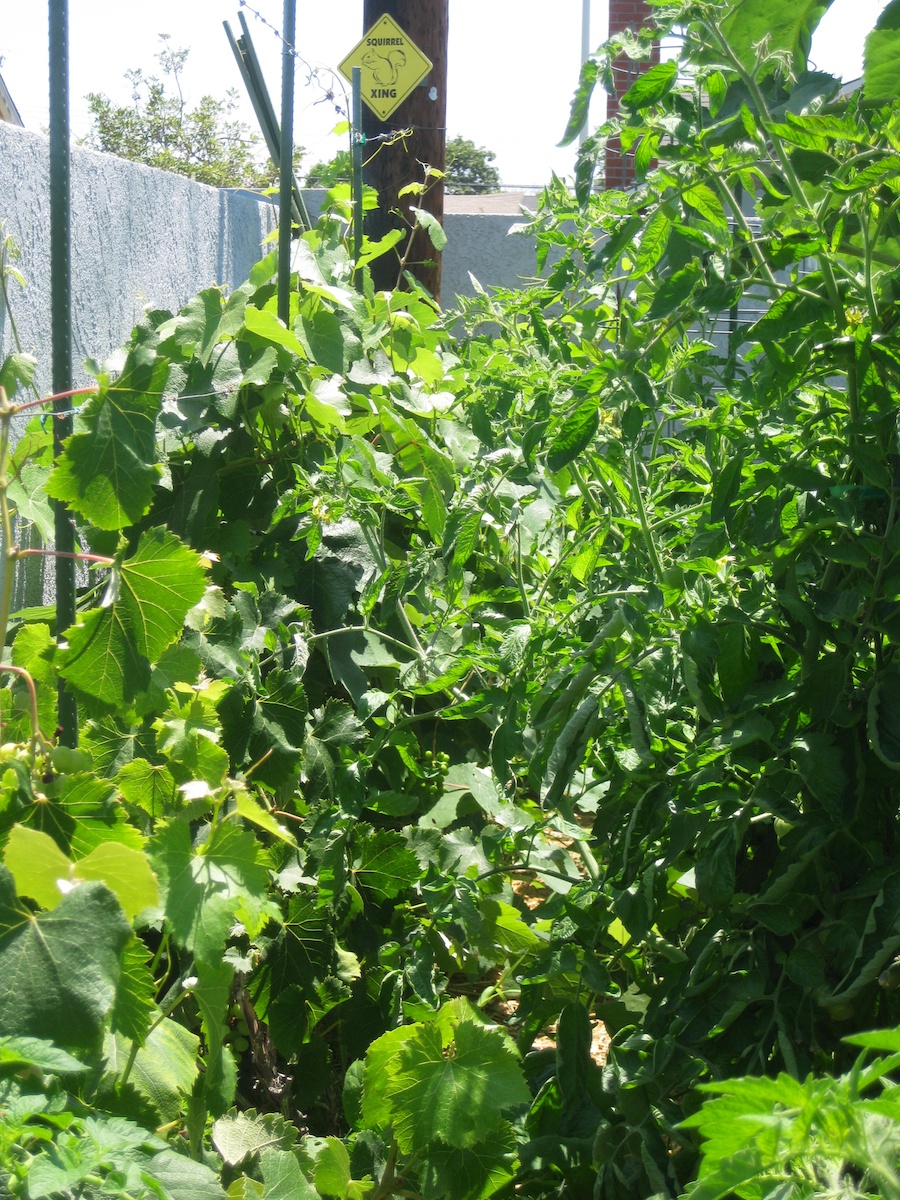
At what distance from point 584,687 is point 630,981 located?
0.62 meters

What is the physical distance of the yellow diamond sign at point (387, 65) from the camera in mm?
3943

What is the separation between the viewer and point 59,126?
1082 millimetres

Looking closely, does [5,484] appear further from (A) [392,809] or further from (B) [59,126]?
(A) [392,809]

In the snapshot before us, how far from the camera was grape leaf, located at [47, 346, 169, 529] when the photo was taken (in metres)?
1.00

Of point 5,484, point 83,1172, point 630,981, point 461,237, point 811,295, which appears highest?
point 461,237

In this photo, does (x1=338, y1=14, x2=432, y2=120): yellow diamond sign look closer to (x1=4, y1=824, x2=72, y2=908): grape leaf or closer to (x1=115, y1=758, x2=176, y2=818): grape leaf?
(x1=115, y1=758, x2=176, y2=818): grape leaf

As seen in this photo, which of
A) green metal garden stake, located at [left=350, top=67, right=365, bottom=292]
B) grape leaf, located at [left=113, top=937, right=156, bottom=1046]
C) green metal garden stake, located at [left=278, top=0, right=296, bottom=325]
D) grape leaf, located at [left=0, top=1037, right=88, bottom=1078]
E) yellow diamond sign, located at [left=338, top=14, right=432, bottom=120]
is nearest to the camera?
grape leaf, located at [left=0, top=1037, right=88, bottom=1078]

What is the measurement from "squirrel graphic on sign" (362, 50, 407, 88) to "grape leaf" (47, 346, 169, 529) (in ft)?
11.1

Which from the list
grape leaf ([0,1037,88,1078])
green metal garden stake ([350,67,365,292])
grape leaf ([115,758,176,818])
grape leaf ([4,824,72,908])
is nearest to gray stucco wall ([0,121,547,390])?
green metal garden stake ([350,67,365,292])

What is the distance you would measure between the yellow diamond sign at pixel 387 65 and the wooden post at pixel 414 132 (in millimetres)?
70

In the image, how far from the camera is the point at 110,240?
302cm

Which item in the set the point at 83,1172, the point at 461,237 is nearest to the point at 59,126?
the point at 83,1172

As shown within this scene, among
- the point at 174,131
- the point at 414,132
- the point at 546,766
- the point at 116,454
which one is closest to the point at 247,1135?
the point at 546,766

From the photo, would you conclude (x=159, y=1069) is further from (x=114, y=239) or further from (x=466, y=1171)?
(x=114, y=239)
